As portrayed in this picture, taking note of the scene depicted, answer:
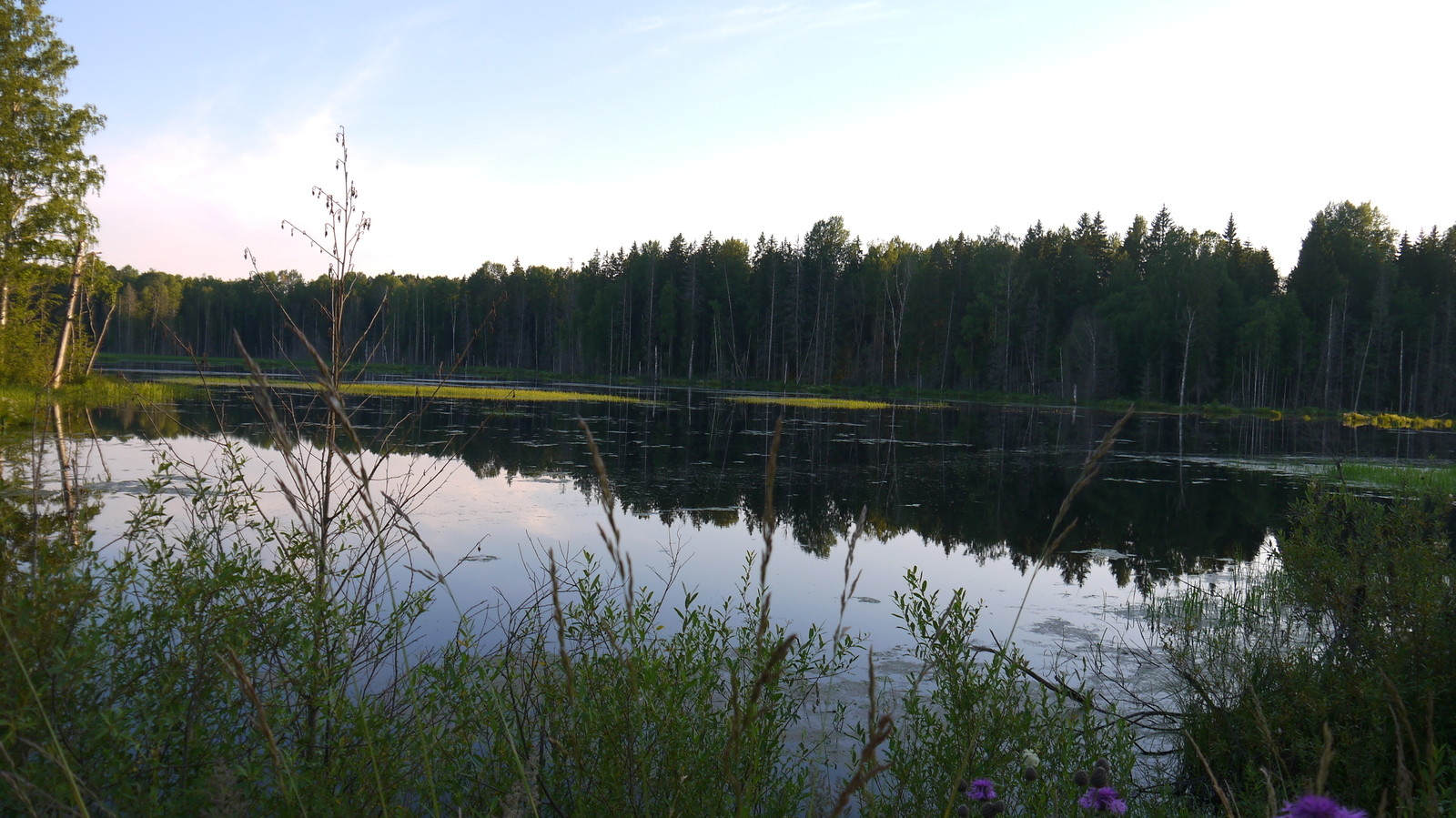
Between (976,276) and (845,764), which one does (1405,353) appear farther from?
(845,764)

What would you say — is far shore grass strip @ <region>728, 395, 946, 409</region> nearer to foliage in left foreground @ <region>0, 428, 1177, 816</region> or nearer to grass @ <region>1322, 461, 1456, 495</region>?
grass @ <region>1322, 461, 1456, 495</region>

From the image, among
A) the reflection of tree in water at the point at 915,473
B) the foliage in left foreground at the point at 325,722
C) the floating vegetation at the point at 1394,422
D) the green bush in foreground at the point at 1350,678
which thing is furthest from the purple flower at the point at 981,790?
the floating vegetation at the point at 1394,422

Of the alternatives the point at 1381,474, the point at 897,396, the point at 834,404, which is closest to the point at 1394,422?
the point at 897,396

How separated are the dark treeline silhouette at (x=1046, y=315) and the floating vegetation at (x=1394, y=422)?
580 centimetres

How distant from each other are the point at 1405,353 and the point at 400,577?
204 feet

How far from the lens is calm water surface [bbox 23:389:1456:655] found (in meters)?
7.78

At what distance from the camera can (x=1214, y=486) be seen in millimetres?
15742

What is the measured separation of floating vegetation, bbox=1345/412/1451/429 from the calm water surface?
15.1 meters

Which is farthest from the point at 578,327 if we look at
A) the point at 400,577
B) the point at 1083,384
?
the point at 400,577

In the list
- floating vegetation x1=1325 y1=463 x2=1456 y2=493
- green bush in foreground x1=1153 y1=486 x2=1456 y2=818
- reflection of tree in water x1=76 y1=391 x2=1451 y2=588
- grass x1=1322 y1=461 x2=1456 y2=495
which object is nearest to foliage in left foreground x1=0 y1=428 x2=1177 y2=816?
green bush in foreground x1=1153 y1=486 x2=1456 y2=818

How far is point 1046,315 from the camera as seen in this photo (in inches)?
2108

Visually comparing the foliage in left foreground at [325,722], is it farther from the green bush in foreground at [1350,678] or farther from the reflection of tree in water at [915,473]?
the reflection of tree in water at [915,473]

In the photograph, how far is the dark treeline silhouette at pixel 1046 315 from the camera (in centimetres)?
4825

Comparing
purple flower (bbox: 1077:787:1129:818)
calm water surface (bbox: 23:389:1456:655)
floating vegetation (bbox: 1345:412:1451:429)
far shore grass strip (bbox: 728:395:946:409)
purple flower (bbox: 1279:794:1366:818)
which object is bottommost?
calm water surface (bbox: 23:389:1456:655)
